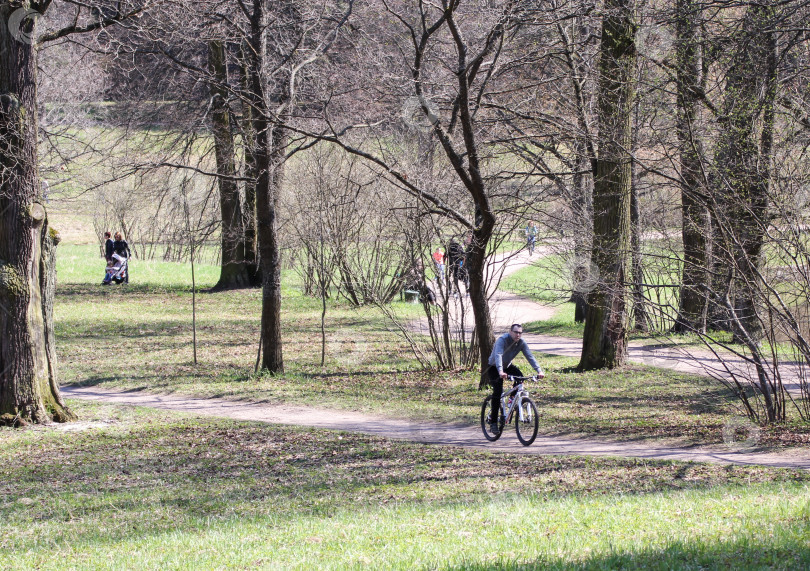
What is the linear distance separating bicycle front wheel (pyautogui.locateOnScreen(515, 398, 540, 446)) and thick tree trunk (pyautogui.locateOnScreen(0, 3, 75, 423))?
640 centimetres

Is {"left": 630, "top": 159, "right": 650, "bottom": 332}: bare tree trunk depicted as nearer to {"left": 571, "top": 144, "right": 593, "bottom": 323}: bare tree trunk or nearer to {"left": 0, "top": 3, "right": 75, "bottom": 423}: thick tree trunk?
{"left": 571, "top": 144, "right": 593, "bottom": 323}: bare tree trunk

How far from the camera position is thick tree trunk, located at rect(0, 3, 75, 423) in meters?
10.9

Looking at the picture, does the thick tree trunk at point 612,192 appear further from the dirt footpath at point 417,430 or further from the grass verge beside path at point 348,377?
the dirt footpath at point 417,430

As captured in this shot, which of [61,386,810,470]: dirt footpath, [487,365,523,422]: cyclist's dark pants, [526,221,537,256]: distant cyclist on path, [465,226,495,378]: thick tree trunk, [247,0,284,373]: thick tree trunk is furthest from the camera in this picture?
[526,221,537,256]: distant cyclist on path

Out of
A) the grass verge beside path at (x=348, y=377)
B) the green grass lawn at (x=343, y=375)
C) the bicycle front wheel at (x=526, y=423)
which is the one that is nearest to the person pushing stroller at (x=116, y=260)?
the green grass lawn at (x=343, y=375)

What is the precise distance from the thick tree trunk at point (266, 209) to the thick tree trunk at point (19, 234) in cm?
395

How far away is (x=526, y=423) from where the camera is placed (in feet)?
35.1

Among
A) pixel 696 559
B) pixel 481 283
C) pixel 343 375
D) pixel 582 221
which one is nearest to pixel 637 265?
pixel 582 221

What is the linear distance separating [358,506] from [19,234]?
648 centimetres

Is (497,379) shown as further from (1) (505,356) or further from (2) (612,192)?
(2) (612,192)

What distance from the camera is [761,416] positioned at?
11.5 m

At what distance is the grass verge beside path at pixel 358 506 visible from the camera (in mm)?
5238

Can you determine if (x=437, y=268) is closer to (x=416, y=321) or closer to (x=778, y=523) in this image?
(x=416, y=321)

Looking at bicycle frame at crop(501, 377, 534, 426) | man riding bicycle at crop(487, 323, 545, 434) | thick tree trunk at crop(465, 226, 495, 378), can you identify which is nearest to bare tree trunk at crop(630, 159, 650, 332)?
man riding bicycle at crop(487, 323, 545, 434)
